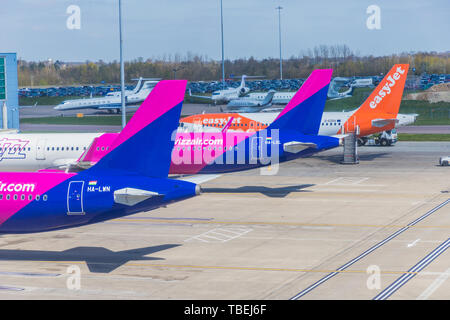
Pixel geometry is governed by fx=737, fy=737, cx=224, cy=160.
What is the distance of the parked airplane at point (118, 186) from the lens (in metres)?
30.9

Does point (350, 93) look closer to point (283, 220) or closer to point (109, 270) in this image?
point (283, 220)

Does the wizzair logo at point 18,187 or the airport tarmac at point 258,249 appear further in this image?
the wizzair logo at point 18,187

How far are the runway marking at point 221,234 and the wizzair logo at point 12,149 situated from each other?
789 inches

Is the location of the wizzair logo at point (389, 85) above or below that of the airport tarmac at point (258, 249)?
above

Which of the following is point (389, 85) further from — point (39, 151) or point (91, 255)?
point (91, 255)

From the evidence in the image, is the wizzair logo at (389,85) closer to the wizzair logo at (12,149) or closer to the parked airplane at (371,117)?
the parked airplane at (371,117)

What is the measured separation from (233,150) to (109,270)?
2085 cm

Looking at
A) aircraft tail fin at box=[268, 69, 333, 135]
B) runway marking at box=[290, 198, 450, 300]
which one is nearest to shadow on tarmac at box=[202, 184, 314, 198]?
aircraft tail fin at box=[268, 69, 333, 135]

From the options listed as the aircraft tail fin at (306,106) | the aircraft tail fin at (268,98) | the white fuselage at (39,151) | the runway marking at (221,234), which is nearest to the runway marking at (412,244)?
the runway marking at (221,234)

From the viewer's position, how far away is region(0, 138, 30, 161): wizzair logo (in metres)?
54.2

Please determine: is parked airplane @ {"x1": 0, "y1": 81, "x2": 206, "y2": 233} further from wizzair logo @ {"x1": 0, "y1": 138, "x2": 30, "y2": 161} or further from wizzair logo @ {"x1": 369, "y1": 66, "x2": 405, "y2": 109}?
wizzair logo @ {"x1": 369, "y1": 66, "x2": 405, "y2": 109}

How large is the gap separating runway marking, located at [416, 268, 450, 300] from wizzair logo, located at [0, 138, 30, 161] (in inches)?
1344

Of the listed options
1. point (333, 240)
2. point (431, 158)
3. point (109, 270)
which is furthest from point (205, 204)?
point (431, 158)

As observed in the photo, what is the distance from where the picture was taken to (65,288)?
29.4m
